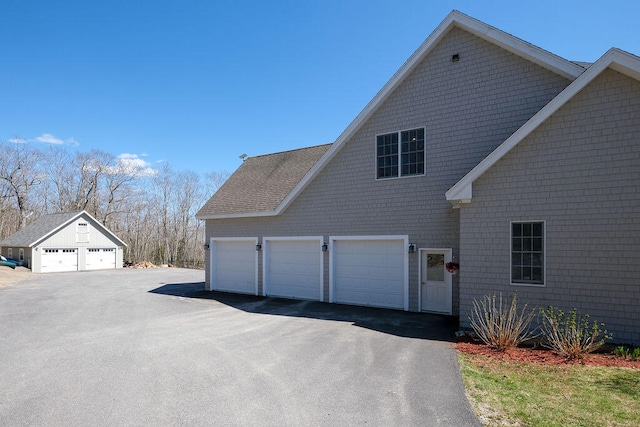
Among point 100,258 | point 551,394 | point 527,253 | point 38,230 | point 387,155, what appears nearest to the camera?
point 551,394

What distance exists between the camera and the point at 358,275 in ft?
41.4

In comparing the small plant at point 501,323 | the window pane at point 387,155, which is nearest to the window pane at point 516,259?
the small plant at point 501,323

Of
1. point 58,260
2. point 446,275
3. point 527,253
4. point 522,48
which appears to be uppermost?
point 522,48

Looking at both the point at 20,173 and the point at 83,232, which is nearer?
the point at 83,232

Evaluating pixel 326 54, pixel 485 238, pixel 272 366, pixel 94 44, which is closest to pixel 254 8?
pixel 326 54

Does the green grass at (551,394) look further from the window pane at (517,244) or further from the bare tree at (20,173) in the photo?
the bare tree at (20,173)

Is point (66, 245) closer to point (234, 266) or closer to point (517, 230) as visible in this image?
point (234, 266)

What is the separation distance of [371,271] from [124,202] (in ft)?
146

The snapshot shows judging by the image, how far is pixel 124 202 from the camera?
157 feet

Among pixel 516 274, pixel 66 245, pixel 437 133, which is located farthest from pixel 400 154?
pixel 66 245

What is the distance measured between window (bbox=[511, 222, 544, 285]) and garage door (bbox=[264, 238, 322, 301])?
660 centimetres

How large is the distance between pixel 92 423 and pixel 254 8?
13.3 metres

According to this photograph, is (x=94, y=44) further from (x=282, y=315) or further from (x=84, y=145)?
(x=84, y=145)

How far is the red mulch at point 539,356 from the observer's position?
6469 millimetres
